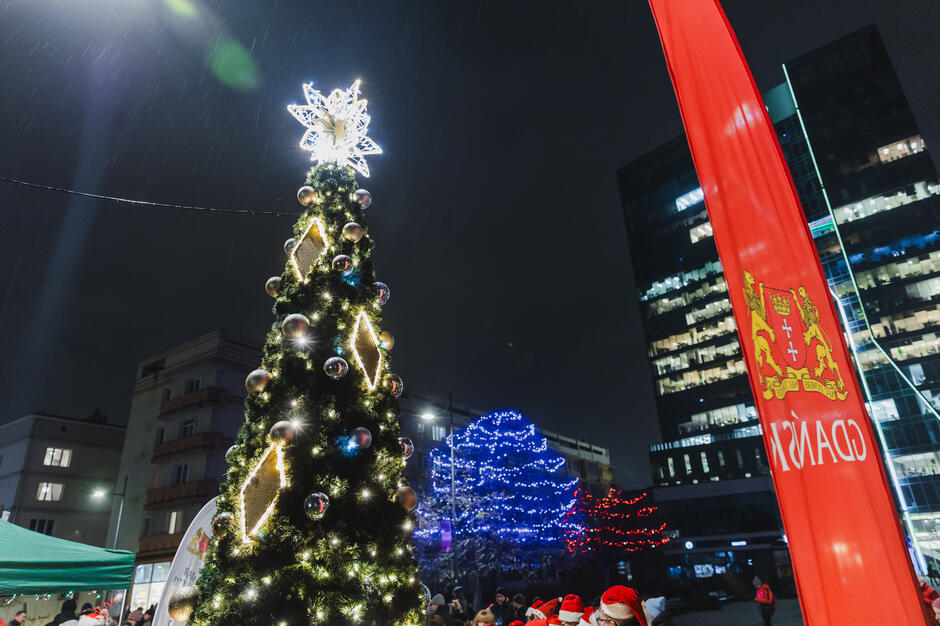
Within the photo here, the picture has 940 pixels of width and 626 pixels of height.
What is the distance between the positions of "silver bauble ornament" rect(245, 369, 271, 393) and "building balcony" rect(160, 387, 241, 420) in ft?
106

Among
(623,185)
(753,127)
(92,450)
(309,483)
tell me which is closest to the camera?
(753,127)

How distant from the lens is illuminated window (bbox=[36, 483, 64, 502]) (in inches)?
1490

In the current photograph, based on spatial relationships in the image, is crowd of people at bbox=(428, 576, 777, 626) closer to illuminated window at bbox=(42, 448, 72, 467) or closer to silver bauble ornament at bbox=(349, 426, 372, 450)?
silver bauble ornament at bbox=(349, 426, 372, 450)

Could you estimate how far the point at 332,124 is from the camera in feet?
22.6

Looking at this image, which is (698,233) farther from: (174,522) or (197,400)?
(174,522)

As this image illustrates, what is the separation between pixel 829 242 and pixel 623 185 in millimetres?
35817

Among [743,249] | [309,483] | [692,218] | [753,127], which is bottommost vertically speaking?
[309,483]

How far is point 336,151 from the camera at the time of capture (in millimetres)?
6812

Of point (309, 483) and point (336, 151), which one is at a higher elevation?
point (336, 151)

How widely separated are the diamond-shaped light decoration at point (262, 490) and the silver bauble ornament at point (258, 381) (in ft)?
1.86

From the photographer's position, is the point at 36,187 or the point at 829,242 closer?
the point at 36,187

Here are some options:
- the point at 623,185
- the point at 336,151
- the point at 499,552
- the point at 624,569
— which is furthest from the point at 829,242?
the point at 336,151

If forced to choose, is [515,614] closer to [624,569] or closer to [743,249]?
[743,249]

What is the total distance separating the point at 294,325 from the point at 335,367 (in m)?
0.57
